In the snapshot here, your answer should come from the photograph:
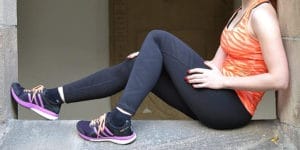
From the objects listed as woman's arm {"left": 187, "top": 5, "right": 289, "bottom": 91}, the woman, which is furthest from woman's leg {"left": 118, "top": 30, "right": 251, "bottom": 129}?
woman's arm {"left": 187, "top": 5, "right": 289, "bottom": 91}

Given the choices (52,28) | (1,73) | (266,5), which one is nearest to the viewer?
(266,5)

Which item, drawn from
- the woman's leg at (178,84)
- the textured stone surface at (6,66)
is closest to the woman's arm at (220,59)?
the woman's leg at (178,84)

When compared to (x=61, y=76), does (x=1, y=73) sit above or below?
above

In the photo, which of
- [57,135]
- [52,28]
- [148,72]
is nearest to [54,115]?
[57,135]

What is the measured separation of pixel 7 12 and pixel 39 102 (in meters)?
0.43

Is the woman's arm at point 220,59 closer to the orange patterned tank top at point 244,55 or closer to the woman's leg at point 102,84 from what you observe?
the orange patterned tank top at point 244,55

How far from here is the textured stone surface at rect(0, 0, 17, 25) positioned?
8.99ft

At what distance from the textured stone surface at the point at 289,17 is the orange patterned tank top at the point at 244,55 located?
13 centimetres

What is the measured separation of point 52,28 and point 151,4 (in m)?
0.78

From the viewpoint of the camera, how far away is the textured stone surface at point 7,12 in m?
2.74

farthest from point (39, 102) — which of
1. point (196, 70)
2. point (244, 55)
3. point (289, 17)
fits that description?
point (289, 17)

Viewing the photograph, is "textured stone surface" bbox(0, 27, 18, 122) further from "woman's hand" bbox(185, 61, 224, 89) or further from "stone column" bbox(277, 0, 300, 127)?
"stone column" bbox(277, 0, 300, 127)

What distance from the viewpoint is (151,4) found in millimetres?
4801

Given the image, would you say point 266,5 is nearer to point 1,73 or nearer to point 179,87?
point 179,87
